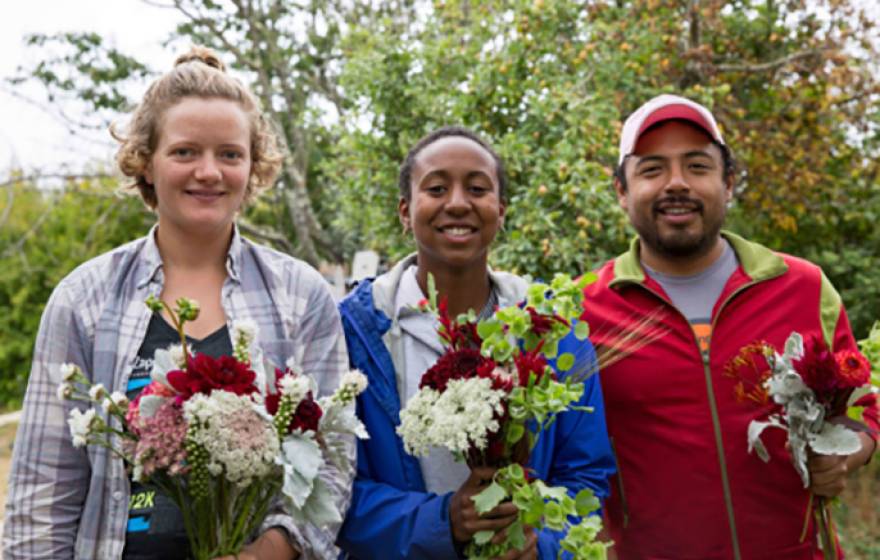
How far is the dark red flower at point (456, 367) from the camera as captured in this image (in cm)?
228

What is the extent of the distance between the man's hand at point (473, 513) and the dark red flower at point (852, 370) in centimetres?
104

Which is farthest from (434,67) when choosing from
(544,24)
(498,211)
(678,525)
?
(678,525)

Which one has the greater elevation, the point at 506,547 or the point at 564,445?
the point at 564,445

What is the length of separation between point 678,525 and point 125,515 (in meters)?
1.75

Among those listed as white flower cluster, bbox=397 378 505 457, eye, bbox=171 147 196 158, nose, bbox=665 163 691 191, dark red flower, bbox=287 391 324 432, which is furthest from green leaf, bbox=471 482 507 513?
nose, bbox=665 163 691 191

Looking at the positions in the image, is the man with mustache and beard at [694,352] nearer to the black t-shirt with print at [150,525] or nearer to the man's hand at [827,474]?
the man's hand at [827,474]

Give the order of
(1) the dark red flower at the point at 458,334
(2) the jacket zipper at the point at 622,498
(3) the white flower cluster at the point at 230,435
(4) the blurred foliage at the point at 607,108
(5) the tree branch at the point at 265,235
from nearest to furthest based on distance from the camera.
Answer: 1. (3) the white flower cluster at the point at 230,435
2. (1) the dark red flower at the point at 458,334
3. (2) the jacket zipper at the point at 622,498
4. (4) the blurred foliage at the point at 607,108
5. (5) the tree branch at the point at 265,235

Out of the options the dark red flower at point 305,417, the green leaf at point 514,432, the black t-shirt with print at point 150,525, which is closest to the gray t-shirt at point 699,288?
the green leaf at point 514,432

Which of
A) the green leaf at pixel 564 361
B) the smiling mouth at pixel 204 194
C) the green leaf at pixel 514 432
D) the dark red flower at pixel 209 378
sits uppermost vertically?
the smiling mouth at pixel 204 194

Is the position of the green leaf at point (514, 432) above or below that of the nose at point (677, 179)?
below

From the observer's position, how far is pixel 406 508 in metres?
2.54

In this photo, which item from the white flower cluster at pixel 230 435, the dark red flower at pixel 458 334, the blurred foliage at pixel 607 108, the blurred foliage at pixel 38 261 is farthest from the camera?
the blurred foliage at pixel 38 261

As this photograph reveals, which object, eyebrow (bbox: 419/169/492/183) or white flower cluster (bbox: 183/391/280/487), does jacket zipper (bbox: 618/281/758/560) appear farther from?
white flower cluster (bbox: 183/391/280/487)

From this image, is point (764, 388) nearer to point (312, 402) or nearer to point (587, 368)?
point (587, 368)
